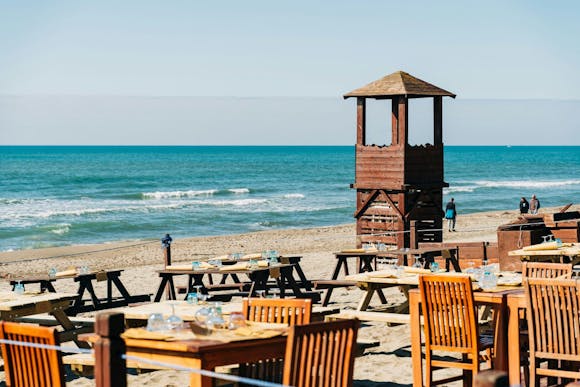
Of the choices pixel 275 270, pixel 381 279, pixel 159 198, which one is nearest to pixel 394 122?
pixel 275 270

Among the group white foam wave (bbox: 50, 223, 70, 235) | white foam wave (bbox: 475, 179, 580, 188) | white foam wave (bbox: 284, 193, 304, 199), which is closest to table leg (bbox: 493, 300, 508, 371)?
white foam wave (bbox: 50, 223, 70, 235)

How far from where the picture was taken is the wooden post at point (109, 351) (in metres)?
4.86

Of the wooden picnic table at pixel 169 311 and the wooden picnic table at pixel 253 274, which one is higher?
the wooden picnic table at pixel 169 311

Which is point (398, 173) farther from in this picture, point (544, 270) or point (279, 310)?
point (279, 310)

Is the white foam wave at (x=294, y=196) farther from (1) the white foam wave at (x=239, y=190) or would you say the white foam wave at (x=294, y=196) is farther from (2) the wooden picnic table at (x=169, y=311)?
(2) the wooden picnic table at (x=169, y=311)

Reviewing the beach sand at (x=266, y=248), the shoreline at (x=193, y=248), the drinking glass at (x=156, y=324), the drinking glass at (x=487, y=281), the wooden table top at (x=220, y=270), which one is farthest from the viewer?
the shoreline at (x=193, y=248)

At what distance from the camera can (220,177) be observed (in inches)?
3406

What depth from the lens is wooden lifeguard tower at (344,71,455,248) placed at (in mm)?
20391

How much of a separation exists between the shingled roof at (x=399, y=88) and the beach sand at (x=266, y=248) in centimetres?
355

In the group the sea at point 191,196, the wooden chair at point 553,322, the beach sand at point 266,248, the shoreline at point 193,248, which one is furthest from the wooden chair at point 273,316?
the sea at point 191,196

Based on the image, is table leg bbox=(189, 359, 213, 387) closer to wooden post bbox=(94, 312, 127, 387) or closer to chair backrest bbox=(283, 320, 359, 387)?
chair backrest bbox=(283, 320, 359, 387)

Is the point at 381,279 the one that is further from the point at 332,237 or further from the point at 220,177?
the point at 220,177

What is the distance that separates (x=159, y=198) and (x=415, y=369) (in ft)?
178

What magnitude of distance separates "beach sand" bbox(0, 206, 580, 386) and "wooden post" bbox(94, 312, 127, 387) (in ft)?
15.0
